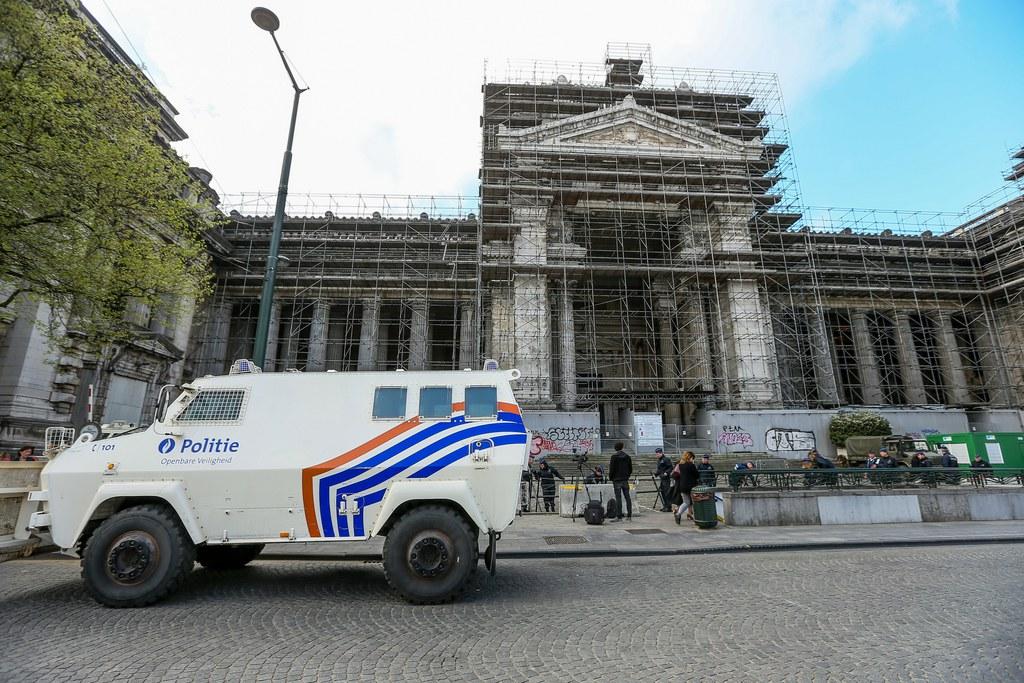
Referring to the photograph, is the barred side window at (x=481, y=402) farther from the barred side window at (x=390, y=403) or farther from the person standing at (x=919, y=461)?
the person standing at (x=919, y=461)

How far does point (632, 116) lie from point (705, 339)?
15.8m

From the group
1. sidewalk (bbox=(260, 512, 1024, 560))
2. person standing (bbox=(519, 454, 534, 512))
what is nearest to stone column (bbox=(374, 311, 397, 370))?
person standing (bbox=(519, 454, 534, 512))

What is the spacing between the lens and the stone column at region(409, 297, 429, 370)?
100ft

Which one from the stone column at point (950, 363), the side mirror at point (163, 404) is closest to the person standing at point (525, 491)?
the side mirror at point (163, 404)

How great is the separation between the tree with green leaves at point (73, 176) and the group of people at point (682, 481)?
14389mm

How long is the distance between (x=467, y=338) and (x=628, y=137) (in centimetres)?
1717

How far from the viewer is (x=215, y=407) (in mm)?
6203

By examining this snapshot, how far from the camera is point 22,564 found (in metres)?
7.54

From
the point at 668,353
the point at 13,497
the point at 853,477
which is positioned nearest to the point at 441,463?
the point at 13,497

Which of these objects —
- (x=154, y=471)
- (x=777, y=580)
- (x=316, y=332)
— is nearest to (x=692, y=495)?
(x=777, y=580)

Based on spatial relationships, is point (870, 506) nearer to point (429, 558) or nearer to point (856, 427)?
point (429, 558)

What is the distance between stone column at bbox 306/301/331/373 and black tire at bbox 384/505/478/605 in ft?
89.8

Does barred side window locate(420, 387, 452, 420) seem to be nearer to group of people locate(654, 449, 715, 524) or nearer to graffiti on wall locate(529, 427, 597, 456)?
group of people locate(654, 449, 715, 524)

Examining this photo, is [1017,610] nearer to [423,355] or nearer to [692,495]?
[692,495]
